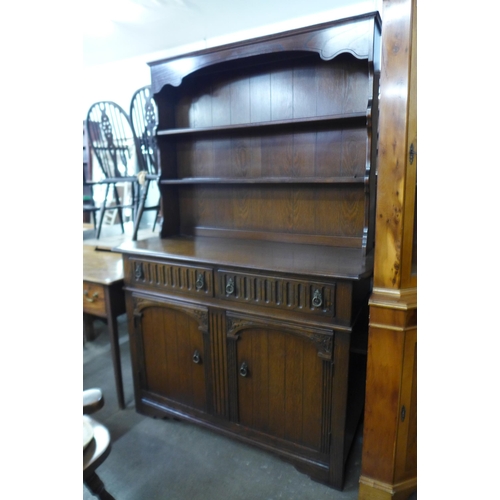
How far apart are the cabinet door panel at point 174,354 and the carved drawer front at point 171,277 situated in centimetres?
12

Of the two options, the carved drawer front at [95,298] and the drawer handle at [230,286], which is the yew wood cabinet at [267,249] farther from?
the carved drawer front at [95,298]

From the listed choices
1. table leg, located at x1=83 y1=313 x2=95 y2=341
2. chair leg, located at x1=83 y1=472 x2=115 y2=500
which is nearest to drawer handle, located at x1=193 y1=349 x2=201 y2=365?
chair leg, located at x1=83 y1=472 x2=115 y2=500

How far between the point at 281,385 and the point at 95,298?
1098 millimetres

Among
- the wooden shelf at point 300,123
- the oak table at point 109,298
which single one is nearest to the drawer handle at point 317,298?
the wooden shelf at point 300,123

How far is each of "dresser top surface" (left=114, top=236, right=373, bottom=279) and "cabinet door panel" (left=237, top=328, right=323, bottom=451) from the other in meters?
0.29

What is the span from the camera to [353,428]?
1685mm

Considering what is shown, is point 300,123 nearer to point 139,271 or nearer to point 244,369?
point 139,271

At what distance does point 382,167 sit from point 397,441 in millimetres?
987

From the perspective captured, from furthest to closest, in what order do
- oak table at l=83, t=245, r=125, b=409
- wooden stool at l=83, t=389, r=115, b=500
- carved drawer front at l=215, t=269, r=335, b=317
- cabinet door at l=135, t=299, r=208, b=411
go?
oak table at l=83, t=245, r=125, b=409, cabinet door at l=135, t=299, r=208, b=411, carved drawer front at l=215, t=269, r=335, b=317, wooden stool at l=83, t=389, r=115, b=500

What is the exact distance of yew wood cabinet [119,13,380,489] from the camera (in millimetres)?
1458

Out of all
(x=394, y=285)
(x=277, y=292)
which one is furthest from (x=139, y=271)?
(x=394, y=285)

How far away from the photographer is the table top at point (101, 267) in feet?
6.27

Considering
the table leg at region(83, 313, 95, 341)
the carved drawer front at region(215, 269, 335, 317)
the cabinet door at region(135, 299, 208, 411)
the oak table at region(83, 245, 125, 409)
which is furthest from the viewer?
the table leg at region(83, 313, 95, 341)

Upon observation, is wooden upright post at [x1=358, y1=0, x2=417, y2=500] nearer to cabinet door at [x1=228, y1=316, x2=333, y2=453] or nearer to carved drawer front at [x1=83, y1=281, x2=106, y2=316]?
cabinet door at [x1=228, y1=316, x2=333, y2=453]
